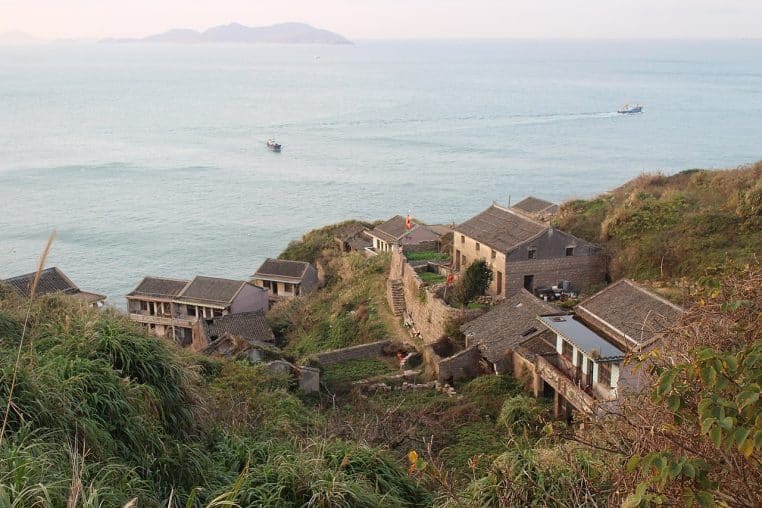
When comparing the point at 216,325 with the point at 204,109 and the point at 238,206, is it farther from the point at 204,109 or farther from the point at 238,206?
the point at 204,109

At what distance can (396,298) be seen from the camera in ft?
78.9

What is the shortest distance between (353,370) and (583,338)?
7.06m

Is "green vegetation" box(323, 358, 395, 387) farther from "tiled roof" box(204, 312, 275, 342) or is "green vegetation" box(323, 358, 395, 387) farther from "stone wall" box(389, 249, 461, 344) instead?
"tiled roof" box(204, 312, 275, 342)

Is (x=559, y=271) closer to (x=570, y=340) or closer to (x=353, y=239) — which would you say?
(x=570, y=340)

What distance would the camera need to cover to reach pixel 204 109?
97.1m

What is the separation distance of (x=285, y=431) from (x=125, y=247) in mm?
35002

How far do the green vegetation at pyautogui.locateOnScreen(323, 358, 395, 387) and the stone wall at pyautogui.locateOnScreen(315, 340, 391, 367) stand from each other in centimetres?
18

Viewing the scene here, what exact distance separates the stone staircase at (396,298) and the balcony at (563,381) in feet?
27.9

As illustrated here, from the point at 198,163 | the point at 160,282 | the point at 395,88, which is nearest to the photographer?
the point at 160,282

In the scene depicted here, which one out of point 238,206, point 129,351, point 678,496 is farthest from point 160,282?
point 678,496

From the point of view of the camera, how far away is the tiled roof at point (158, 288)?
30.3 m

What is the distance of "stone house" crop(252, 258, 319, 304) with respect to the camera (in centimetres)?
3166

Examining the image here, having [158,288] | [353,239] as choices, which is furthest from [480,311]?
[353,239]

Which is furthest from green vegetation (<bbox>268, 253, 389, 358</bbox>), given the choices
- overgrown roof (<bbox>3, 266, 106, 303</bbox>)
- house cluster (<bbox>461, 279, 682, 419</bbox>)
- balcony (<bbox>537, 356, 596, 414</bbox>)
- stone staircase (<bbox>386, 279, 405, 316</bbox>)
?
balcony (<bbox>537, 356, 596, 414</bbox>)
